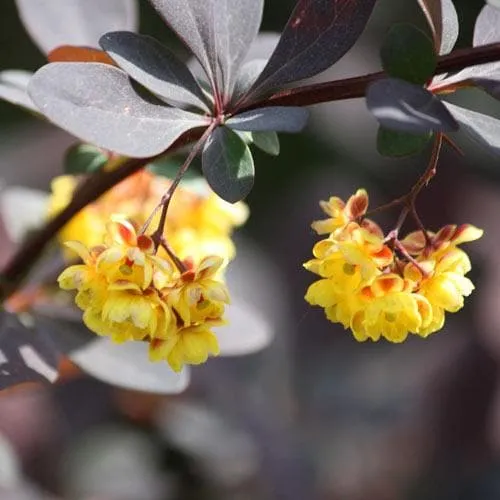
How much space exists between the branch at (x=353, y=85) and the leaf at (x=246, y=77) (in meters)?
0.04

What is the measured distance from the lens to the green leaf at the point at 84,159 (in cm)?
116

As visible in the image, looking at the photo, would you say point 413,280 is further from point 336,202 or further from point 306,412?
point 306,412

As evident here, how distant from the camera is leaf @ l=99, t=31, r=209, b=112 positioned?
89cm

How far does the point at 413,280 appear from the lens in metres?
0.92

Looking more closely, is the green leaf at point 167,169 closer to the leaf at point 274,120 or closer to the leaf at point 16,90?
the leaf at point 16,90

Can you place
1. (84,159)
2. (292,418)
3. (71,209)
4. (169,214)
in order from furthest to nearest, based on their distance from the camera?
1. (292,418)
2. (169,214)
3. (84,159)
4. (71,209)

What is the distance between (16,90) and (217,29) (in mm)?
276

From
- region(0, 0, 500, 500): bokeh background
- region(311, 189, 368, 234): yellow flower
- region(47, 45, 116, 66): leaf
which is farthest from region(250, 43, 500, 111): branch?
region(0, 0, 500, 500): bokeh background

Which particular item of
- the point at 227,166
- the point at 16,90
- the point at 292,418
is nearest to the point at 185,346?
the point at 227,166

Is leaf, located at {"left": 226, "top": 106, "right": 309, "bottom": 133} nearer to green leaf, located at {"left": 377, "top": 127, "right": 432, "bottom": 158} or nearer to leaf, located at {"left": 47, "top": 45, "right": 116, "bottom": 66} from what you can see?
green leaf, located at {"left": 377, "top": 127, "right": 432, "bottom": 158}

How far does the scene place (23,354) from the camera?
3.63ft

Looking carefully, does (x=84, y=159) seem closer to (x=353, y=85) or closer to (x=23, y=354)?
(x=23, y=354)

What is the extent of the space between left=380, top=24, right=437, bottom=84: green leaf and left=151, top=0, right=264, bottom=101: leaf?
6.7 inches

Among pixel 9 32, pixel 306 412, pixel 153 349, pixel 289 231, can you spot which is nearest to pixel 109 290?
pixel 153 349
